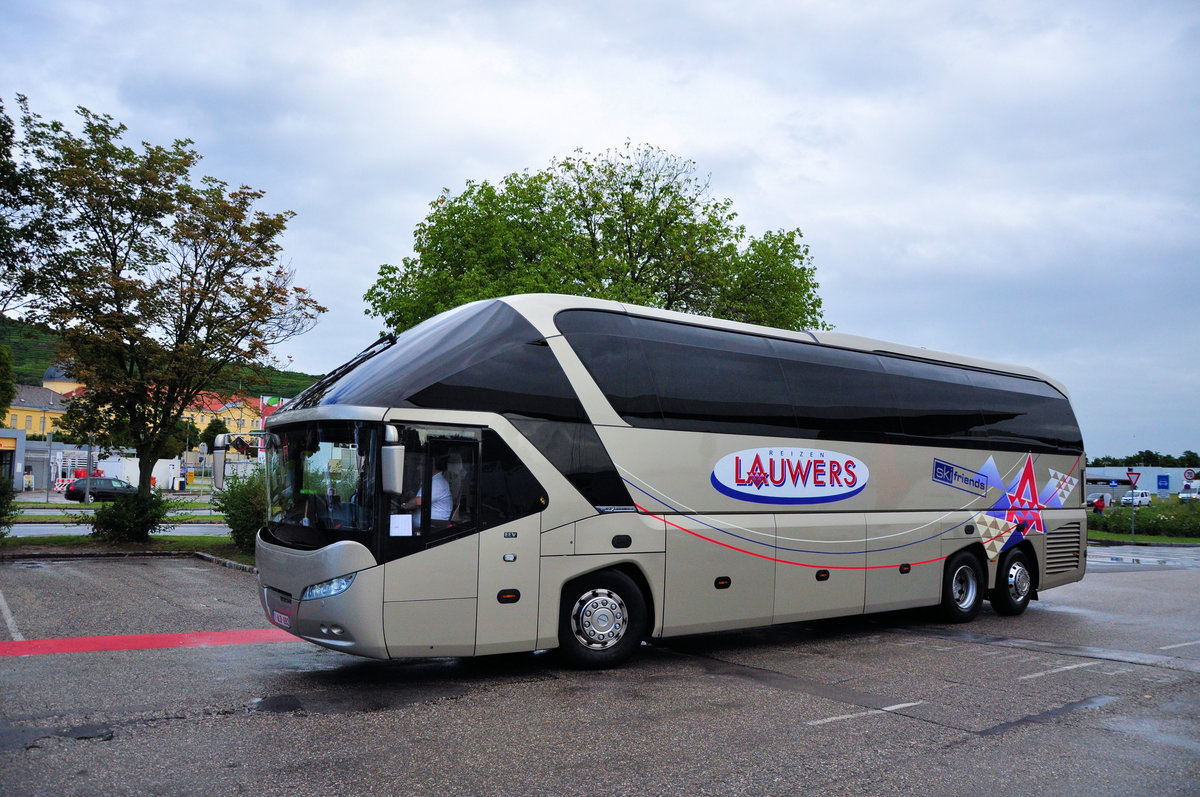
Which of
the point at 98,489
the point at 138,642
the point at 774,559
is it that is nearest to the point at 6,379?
the point at 98,489

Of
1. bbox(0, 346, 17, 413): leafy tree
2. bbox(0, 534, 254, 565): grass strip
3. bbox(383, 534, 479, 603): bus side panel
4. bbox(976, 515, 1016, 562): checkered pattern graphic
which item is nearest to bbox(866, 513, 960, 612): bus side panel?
bbox(976, 515, 1016, 562): checkered pattern graphic

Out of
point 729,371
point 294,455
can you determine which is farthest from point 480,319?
point 729,371

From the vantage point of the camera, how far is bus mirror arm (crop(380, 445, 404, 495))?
7.20m

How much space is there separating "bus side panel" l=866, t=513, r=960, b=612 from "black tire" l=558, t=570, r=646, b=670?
370 centimetres

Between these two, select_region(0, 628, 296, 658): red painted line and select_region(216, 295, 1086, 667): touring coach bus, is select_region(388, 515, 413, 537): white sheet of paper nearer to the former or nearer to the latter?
select_region(216, 295, 1086, 667): touring coach bus

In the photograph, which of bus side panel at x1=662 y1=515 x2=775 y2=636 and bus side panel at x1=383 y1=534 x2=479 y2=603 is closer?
bus side panel at x1=383 y1=534 x2=479 y2=603

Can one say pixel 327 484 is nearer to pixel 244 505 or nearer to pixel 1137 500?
pixel 244 505

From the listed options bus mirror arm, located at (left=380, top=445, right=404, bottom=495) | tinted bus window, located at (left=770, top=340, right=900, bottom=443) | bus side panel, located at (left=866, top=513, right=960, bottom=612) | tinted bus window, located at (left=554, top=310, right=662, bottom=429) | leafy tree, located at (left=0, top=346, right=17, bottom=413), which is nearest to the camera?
bus mirror arm, located at (left=380, top=445, right=404, bottom=495)

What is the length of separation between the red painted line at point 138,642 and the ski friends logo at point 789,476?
547 cm

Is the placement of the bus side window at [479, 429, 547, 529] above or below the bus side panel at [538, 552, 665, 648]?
above

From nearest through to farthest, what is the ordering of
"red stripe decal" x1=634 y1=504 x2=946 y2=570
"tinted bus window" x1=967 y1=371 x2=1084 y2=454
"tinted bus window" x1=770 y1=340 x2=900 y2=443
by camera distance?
"red stripe decal" x1=634 y1=504 x2=946 y2=570
"tinted bus window" x1=770 y1=340 x2=900 y2=443
"tinted bus window" x1=967 y1=371 x2=1084 y2=454

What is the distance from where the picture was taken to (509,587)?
7.88 meters

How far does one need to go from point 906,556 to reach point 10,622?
11.4 meters

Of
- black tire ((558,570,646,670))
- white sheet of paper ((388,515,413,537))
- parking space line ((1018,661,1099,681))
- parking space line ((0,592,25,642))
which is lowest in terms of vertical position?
parking space line ((0,592,25,642))
